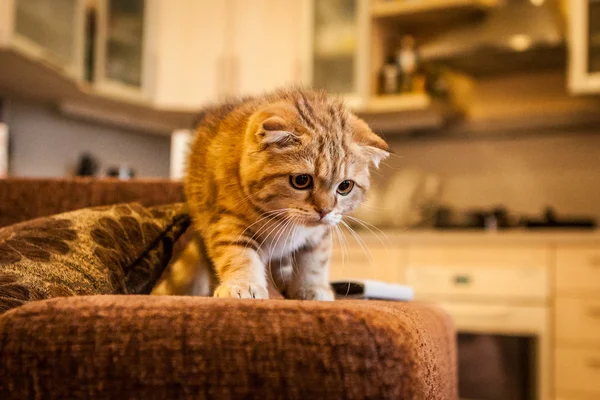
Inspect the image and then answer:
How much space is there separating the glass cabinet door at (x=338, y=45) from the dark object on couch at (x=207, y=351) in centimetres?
263

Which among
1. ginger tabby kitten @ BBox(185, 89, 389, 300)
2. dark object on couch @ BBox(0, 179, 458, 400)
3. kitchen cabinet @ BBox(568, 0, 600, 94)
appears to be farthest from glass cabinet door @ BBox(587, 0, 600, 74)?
dark object on couch @ BBox(0, 179, 458, 400)

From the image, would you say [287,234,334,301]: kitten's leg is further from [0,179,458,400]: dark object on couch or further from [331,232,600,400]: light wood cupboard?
[331,232,600,400]: light wood cupboard

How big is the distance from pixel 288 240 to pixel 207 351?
0.45 metres

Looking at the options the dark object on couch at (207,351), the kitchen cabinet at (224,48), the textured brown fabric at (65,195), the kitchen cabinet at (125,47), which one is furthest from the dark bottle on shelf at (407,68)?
the dark object on couch at (207,351)

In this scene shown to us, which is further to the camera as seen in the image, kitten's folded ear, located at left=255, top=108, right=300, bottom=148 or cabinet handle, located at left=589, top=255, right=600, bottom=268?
cabinet handle, located at left=589, top=255, right=600, bottom=268

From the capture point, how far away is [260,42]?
11.1 feet

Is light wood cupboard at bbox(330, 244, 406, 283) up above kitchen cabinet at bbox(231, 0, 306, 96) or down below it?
below

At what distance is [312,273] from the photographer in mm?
1013

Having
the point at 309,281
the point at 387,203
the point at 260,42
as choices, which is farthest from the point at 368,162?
the point at 260,42

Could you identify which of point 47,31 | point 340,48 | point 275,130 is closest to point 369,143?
point 275,130

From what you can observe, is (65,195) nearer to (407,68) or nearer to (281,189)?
(281,189)

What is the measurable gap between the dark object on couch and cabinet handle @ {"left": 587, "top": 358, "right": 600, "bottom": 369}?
2078 mm

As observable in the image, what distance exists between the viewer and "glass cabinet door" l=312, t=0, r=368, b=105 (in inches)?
124

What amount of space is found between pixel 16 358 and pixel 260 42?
9.84ft
